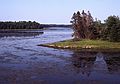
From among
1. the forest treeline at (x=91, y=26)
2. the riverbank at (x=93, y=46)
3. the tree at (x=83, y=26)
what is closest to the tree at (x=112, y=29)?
the forest treeline at (x=91, y=26)

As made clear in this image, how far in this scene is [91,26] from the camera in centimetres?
8894

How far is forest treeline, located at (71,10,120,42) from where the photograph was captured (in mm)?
81438

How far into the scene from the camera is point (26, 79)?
31.6 meters

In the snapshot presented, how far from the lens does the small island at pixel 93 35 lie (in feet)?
234

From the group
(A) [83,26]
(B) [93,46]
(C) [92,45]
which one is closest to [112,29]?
(C) [92,45]

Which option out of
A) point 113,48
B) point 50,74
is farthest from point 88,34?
point 50,74

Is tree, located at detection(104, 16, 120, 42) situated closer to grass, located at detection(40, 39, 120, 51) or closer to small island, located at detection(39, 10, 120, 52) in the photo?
small island, located at detection(39, 10, 120, 52)

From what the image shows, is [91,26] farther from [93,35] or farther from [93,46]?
[93,46]

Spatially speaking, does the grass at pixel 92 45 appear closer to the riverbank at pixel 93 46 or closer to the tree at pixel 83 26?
the riverbank at pixel 93 46

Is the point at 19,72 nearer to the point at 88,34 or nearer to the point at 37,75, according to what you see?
the point at 37,75

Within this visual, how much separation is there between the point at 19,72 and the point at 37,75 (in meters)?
2.87

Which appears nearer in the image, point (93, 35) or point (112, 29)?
point (112, 29)

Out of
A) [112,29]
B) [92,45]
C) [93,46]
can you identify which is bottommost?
[93,46]

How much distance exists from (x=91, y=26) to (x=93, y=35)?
3212 millimetres
